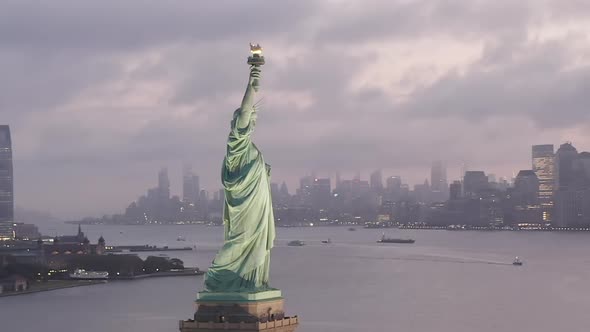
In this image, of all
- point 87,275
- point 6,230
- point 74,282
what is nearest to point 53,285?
point 74,282

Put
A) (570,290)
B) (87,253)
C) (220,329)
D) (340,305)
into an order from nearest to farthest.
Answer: (220,329) → (340,305) → (570,290) → (87,253)

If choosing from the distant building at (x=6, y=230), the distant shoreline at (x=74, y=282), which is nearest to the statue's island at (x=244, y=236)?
the distant shoreline at (x=74, y=282)

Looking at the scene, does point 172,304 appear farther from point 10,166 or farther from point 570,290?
point 10,166

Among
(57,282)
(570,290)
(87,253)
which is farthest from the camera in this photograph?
(87,253)

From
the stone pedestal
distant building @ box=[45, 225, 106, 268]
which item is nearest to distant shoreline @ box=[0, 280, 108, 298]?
distant building @ box=[45, 225, 106, 268]

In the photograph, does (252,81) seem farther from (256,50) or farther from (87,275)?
(87,275)

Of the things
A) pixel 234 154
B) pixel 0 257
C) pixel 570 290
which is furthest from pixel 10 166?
pixel 234 154

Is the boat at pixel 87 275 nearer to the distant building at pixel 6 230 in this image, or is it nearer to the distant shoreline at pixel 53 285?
the distant shoreline at pixel 53 285
